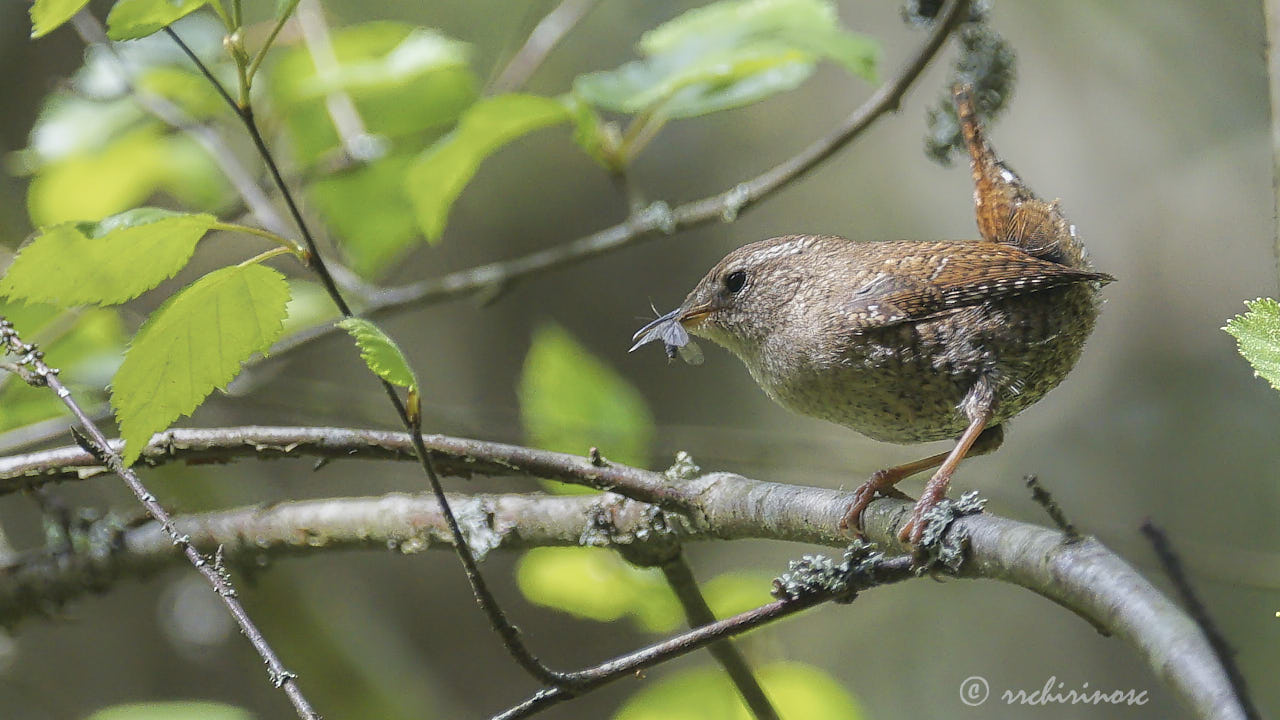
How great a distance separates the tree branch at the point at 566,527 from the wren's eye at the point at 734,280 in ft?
2.23

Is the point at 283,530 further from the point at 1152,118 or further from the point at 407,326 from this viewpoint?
the point at 1152,118

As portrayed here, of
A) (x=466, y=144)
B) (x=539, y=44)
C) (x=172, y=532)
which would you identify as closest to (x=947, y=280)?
(x=466, y=144)

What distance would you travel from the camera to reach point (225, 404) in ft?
14.3

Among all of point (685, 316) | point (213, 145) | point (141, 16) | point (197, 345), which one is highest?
point (213, 145)

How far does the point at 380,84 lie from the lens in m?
2.48

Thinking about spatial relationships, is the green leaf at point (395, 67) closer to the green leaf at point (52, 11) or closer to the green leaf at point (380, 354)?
the green leaf at point (52, 11)

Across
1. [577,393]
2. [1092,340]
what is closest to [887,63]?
[1092,340]

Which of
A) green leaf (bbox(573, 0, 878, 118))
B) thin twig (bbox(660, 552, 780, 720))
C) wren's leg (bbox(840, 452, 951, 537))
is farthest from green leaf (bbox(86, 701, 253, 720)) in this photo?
green leaf (bbox(573, 0, 878, 118))

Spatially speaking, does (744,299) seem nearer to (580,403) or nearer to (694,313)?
(694,313)

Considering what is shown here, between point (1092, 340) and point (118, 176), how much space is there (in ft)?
14.3

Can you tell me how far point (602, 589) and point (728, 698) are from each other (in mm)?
339

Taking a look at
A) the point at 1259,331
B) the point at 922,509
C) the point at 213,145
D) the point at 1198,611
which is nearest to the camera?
the point at 1198,611

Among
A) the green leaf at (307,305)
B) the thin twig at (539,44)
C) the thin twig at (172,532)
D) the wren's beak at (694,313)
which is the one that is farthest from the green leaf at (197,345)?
the thin twig at (539,44)

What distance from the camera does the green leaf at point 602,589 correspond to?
217 centimetres
